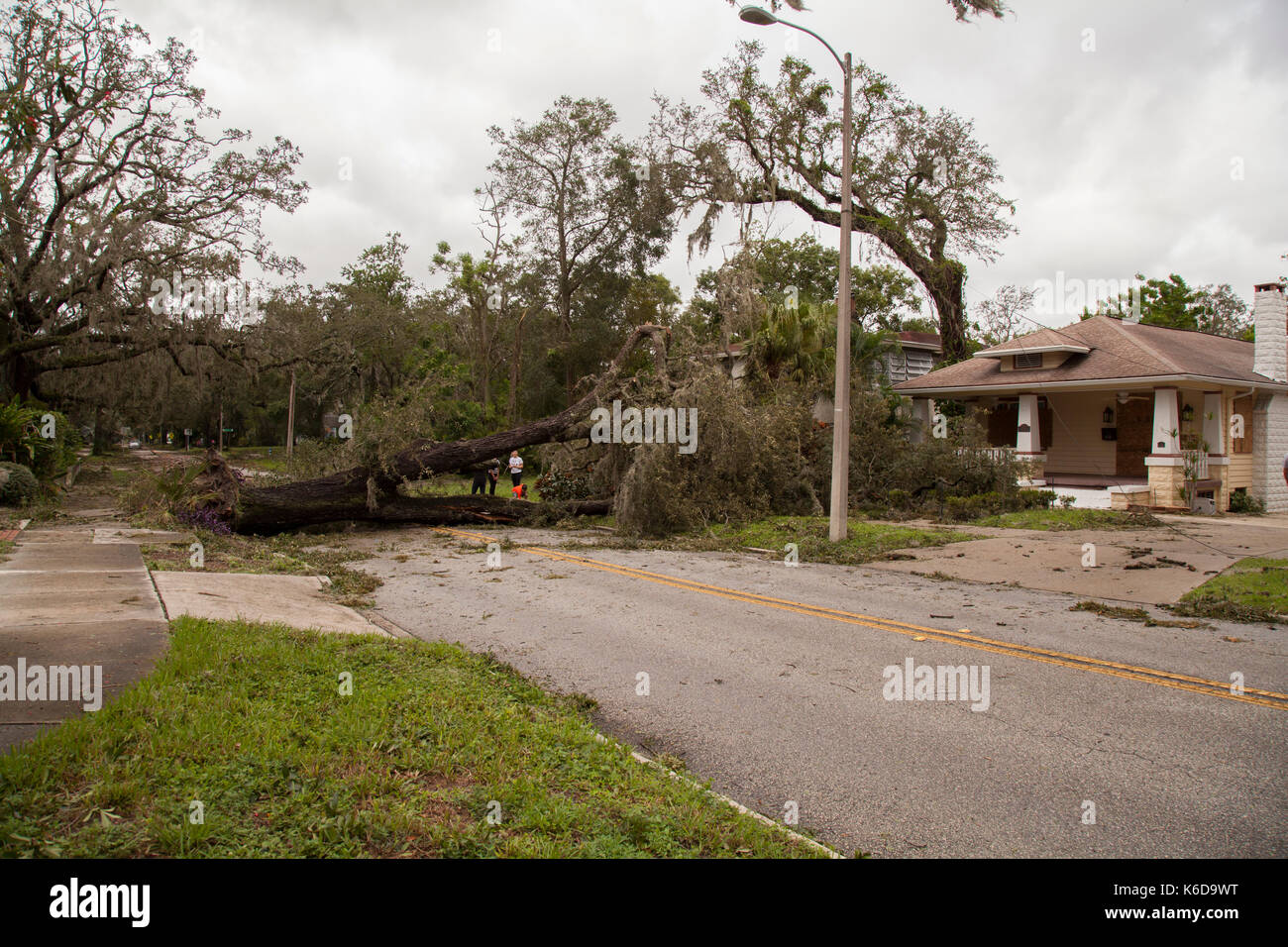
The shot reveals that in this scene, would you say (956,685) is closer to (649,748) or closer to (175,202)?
(649,748)

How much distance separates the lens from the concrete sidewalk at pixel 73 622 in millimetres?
4750

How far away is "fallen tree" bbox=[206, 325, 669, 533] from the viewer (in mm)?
15008

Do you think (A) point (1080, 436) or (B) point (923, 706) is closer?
(B) point (923, 706)

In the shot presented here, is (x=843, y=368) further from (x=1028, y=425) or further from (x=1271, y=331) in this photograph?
(x=1271, y=331)

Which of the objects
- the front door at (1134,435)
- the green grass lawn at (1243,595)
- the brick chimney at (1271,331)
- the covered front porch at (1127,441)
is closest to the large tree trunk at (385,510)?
the green grass lawn at (1243,595)

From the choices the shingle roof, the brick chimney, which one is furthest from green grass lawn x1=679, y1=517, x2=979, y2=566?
the brick chimney

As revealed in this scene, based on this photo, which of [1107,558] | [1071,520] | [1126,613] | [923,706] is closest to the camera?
[923,706]

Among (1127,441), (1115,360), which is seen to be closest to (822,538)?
(1115,360)

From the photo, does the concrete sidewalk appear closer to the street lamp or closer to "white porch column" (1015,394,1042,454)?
the street lamp

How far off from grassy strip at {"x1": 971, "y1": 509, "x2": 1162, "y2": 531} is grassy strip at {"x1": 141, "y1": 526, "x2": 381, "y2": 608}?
12409 mm

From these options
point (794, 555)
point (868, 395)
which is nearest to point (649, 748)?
point (794, 555)

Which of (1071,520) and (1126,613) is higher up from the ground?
(1071,520)

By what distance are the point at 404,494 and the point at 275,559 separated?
5458 mm

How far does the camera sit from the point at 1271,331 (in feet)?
74.5
